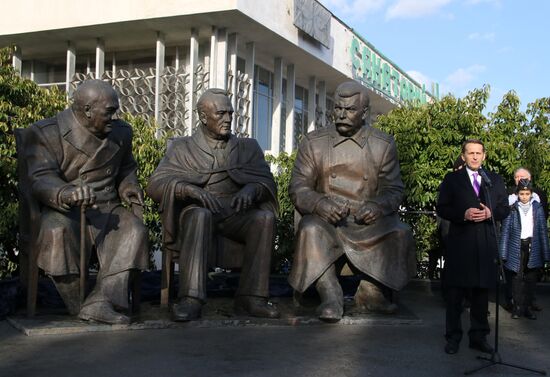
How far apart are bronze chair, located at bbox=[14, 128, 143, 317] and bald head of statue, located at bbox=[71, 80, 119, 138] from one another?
0.46m

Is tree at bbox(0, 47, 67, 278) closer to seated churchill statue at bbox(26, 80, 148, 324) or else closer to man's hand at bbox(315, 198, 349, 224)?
seated churchill statue at bbox(26, 80, 148, 324)

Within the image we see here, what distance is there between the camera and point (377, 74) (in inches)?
986

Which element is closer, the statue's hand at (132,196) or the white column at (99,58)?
the statue's hand at (132,196)

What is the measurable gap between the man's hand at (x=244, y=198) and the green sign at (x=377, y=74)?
52.1 ft

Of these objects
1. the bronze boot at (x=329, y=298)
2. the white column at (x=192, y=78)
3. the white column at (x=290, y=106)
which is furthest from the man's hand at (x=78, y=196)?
the white column at (x=290, y=106)

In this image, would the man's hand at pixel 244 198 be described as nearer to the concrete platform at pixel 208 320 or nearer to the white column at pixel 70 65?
the concrete platform at pixel 208 320

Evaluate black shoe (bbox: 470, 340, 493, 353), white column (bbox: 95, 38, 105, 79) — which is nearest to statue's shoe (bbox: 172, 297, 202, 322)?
black shoe (bbox: 470, 340, 493, 353)

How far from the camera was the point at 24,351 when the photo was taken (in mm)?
4383

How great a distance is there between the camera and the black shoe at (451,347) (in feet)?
15.0

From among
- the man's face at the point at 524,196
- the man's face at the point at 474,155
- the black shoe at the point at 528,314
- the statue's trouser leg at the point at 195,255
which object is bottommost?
the black shoe at the point at 528,314

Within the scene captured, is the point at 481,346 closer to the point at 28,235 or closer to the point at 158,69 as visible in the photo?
the point at 28,235

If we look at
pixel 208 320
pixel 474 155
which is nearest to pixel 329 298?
pixel 208 320

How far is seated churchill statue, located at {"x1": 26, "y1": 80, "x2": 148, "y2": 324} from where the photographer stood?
513 cm

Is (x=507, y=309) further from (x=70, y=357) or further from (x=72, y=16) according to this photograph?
(x=72, y=16)
